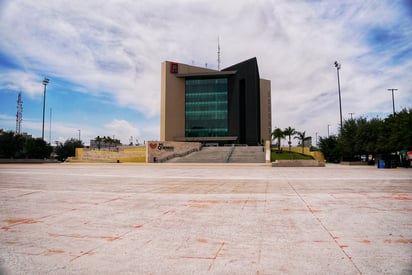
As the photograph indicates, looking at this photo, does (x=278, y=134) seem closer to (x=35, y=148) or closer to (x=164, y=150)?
(x=164, y=150)

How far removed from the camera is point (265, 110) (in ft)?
321

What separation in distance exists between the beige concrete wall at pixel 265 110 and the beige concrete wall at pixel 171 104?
3141cm

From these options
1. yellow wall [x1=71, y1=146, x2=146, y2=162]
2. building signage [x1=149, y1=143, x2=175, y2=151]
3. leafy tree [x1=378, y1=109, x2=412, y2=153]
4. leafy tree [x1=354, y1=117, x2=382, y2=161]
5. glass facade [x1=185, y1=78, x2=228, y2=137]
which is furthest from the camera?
glass facade [x1=185, y1=78, x2=228, y2=137]

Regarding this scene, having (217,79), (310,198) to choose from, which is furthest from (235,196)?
(217,79)

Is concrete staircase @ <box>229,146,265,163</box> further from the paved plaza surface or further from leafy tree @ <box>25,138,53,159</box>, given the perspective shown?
leafy tree @ <box>25,138,53,159</box>

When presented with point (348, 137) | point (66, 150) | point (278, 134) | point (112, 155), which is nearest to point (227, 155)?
point (278, 134)

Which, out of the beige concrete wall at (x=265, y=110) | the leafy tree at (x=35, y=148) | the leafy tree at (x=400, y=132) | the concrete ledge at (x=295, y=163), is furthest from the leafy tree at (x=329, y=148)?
the leafy tree at (x=35, y=148)

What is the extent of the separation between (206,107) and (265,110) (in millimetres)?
28065

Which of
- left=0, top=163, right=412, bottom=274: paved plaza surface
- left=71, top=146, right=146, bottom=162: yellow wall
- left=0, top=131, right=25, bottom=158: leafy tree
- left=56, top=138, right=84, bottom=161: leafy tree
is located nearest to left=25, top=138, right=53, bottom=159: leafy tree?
left=0, top=131, right=25, bottom=158: leafy tree

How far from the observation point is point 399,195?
34.0 ft

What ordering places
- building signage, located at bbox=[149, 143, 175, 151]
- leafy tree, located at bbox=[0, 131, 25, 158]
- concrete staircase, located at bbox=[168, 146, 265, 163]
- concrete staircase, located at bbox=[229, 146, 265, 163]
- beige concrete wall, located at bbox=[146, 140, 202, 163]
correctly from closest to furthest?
concrete staircase, located at bbox=[229, 146, 265, 163] < concrete staircase, located at bbox=[168, 146, 265, 163] < beige concrete wall, located at bbox=[146, 140, 202, 163] < building signage, located at bbox=[149, 143, 175, 151] < leafy tree, located at bbox=[0, 131, 25, 158]

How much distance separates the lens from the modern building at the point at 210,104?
248 feet

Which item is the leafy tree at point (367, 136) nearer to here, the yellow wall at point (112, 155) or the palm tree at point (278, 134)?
the palm tree at point (278, 134)

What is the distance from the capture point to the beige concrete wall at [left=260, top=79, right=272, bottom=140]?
95625mm
